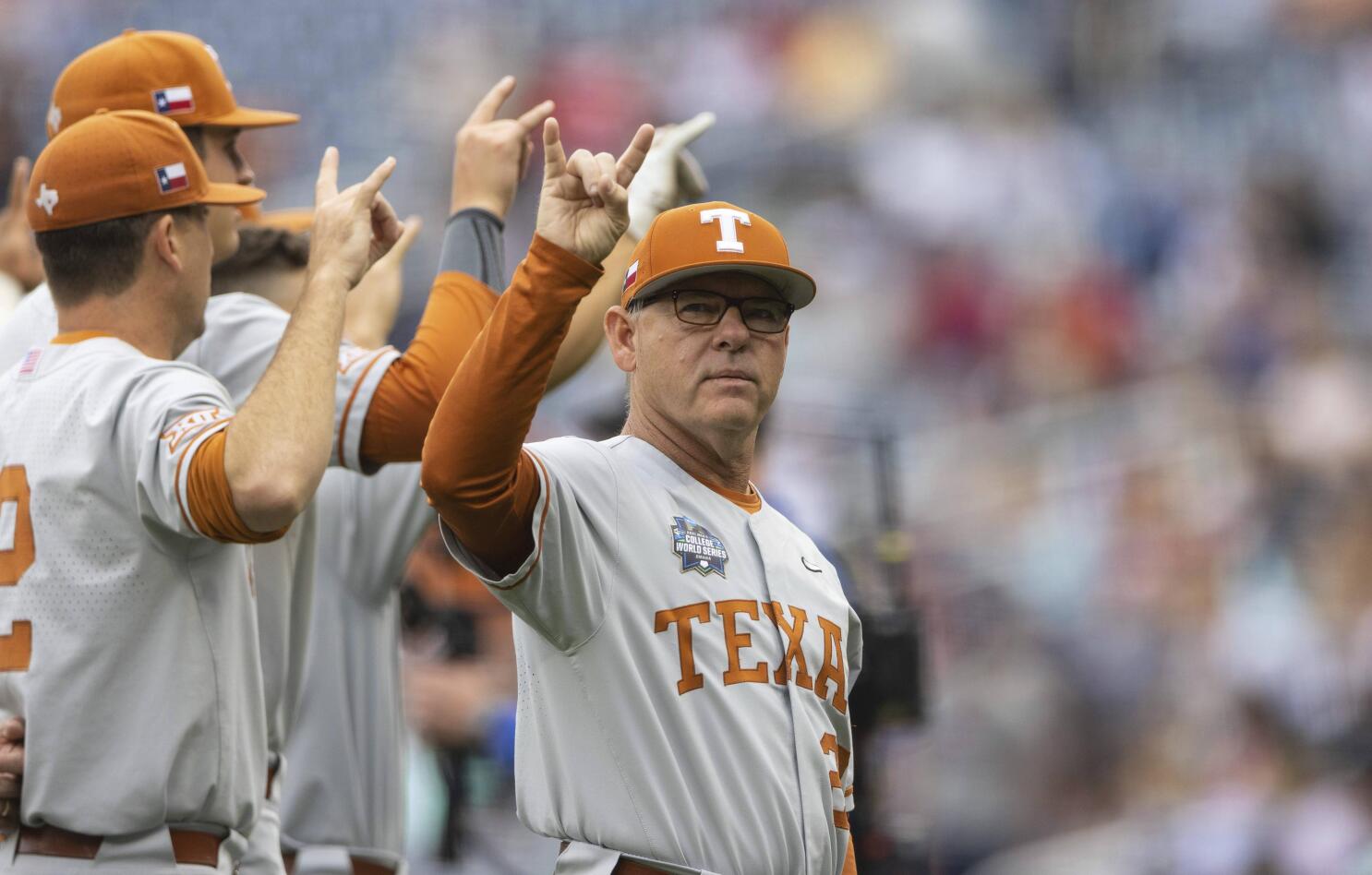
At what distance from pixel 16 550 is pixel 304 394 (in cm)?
53

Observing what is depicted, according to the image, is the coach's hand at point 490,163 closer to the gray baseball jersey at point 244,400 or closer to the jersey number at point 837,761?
the gray baseball jersey at point 244,400

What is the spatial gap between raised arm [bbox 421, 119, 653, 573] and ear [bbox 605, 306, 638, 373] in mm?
408

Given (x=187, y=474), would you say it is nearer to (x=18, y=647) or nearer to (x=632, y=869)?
(x=18, y=647)

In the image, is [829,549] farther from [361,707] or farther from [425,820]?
[425,820]

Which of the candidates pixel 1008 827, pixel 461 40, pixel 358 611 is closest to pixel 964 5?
pixel 461 40

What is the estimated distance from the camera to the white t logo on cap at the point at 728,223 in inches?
98.8

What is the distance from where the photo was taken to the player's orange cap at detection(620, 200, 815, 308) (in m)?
2.50

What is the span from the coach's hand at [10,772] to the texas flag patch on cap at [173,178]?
848 millimetres

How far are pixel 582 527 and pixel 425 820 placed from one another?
4.25m

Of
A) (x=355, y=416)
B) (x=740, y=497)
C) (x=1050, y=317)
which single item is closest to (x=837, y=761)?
(x=740, y=497)

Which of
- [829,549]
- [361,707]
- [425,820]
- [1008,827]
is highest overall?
[829,549]

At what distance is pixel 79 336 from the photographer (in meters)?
2.60

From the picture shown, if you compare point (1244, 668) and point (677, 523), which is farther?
point (1244, 668)

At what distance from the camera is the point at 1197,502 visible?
374 inches
